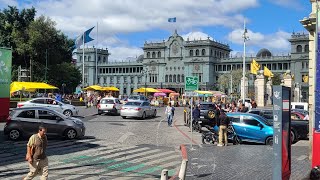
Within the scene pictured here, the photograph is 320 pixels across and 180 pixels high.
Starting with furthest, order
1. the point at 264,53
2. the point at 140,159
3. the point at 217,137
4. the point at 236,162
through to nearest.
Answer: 1. the point at 264,53
2. the point at 217,137
3. the point at 140,159
4. the point at 236,162

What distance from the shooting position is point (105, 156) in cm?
1466

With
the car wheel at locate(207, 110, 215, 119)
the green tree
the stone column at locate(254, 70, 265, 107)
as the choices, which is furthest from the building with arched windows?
the car wheel at locate(207, 110, 215, 119)

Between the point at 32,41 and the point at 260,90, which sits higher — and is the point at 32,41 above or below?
above

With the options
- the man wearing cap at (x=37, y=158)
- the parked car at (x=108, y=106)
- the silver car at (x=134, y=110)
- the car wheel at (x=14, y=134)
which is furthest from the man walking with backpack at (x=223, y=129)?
the parked car at (x=108, y=106)

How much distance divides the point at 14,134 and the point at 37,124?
105cm

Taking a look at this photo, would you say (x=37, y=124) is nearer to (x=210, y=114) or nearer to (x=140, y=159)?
(x=140, y=159)

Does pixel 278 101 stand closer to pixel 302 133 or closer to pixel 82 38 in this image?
pixel 302 133

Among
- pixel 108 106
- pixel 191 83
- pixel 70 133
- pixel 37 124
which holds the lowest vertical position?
pixel 70 133

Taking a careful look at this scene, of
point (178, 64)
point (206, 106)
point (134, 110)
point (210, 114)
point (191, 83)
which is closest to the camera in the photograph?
point (191, 83)

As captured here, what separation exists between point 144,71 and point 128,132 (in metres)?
119

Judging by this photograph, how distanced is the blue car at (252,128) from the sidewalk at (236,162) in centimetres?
54

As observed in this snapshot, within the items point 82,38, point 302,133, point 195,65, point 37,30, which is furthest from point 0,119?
point 195,65

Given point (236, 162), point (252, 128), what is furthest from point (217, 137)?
point (236, 162)

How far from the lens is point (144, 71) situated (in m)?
141
